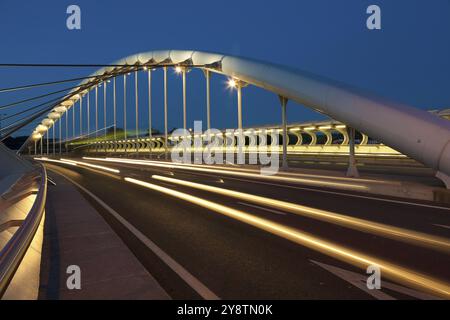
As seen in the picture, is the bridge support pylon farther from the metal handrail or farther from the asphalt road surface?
Result: the metal handrail

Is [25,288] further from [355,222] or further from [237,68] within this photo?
[237,68]

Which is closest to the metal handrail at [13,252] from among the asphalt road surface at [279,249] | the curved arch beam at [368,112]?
the asphalt road surface at [279,249]

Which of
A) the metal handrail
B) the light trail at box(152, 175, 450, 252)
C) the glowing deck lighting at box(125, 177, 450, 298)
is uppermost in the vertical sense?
the metal handrail

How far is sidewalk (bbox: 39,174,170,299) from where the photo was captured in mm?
4781

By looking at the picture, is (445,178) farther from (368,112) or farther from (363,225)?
(363,225)

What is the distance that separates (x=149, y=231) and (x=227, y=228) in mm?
1785

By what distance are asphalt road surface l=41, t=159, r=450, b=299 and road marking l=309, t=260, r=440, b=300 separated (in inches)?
0.5

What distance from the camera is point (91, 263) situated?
604cm

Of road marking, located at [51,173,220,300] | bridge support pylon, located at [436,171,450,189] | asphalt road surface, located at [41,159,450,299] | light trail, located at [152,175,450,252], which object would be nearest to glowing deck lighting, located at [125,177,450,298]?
asphalt road surface, located at [41,159,450,299]

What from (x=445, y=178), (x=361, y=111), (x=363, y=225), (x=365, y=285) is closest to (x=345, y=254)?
(x=365, y=285)

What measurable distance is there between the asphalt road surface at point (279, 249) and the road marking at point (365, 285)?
0.01m

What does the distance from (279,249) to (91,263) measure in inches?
128

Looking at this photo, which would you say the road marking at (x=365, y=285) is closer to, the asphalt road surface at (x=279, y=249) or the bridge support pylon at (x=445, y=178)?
the asphalt road surface at (x=279, y=249)
